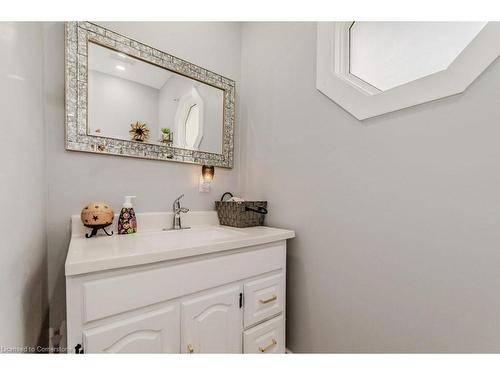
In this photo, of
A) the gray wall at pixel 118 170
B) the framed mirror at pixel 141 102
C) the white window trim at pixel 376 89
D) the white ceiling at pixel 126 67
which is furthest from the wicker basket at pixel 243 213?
the white ceiling at pixel 126 67

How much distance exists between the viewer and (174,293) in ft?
2.61

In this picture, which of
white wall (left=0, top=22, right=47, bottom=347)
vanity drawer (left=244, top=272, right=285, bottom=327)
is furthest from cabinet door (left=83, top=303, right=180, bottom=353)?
vanity drawer (left=244, top=272, right=285, bottom=327)

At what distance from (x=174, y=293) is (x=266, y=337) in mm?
587

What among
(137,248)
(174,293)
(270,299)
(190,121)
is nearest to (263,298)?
(270,299)

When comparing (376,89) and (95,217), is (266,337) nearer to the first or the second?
(95,217)

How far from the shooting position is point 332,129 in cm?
111

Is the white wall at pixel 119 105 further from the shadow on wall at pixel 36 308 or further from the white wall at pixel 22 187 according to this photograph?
the shadow on wall at pixel 36 308

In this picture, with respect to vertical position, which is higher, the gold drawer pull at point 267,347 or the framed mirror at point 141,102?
the framed mirror at point 141,102

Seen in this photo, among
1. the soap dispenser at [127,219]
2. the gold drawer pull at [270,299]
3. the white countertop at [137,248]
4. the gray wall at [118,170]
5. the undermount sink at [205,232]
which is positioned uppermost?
the gray wall at [118,170]

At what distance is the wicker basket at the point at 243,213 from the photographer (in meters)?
1.33

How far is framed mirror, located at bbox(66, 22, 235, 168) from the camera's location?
1.04m

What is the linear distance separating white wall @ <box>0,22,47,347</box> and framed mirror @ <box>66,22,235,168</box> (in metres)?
0.15

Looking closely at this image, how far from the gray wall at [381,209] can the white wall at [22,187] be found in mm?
A: 1107

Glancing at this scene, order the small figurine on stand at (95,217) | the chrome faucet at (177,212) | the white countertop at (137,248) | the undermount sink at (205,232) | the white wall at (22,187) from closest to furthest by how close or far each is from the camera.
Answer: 1. the white wall at (22,187)
2. the white countertop at (137,248)
3. the small figurine on stand at (95,217)
4. the undermount sink at (205,232)
5. the chrome faucet at (177,212)
